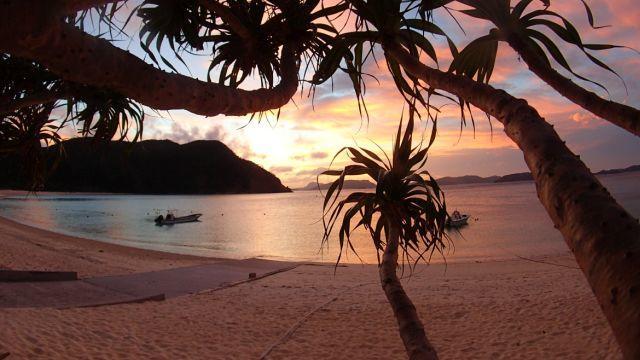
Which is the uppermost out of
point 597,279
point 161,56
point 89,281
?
point 161,56

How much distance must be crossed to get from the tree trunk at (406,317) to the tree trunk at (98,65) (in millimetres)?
1119

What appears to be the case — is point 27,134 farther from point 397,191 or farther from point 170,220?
point 170,220

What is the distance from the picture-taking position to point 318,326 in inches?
246

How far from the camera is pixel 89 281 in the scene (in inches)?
339

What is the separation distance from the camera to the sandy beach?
16.2 feet

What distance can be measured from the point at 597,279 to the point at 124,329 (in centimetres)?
576

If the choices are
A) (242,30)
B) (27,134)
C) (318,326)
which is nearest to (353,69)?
(242,30)

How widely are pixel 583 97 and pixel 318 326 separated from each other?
5.40 metres

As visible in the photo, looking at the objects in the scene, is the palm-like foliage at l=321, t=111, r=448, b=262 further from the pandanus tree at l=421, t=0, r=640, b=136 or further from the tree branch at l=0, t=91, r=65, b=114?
the tree branch at l=0, t=91, r=65, b=114

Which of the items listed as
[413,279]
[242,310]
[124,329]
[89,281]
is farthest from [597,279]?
[413,279]

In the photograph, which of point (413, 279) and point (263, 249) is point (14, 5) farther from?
point (263, 249)

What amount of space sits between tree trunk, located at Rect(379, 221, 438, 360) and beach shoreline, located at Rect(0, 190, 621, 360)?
2.89 meters

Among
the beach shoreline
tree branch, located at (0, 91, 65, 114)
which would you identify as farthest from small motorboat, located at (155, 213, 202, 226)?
tree branch, located at (0, 91, 65, 114)

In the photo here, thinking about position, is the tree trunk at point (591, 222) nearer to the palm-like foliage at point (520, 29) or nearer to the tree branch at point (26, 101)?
the palm-like foliage at point (520, 29)
